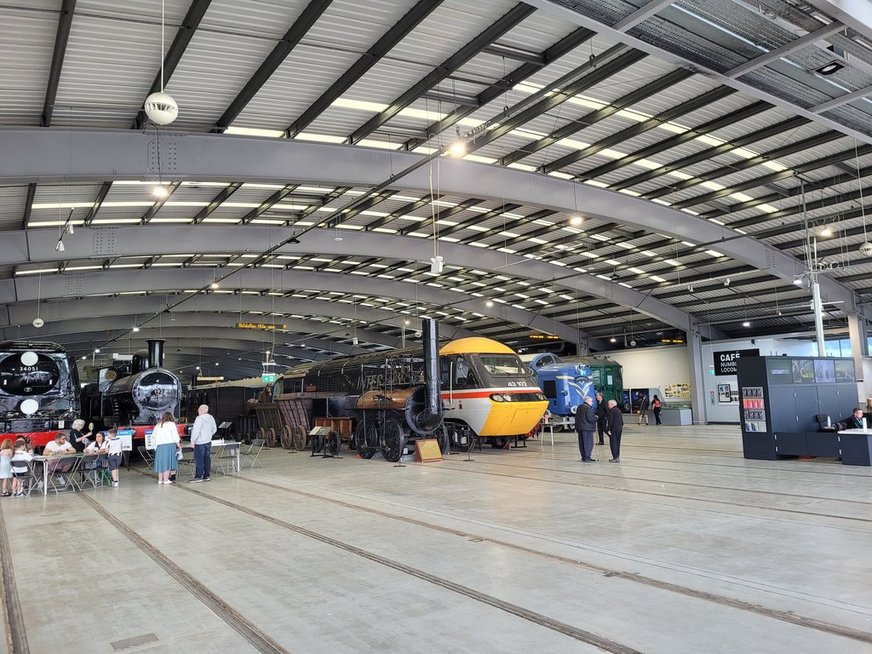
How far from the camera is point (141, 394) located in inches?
696

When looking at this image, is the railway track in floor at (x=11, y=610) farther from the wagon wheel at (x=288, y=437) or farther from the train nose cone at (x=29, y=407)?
the wagon wheel at (x=288, y=437)

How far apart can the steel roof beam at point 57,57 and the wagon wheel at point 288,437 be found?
1336 cm

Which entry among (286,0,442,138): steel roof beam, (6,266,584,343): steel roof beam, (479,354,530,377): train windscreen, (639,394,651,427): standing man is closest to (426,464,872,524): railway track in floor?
(479,354,530,377): train windscreen

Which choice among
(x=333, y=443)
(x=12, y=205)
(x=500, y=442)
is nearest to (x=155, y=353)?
(x=12, y=205)

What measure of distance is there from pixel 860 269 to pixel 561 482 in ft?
63.8

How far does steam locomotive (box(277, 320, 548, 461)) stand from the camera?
15.9 m

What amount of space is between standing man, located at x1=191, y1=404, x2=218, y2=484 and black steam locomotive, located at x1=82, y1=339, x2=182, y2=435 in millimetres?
5068

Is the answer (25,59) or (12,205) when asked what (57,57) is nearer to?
(25,59)

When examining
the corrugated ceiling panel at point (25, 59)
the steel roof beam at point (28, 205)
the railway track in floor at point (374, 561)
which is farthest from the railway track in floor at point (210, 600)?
the steel roof beam at point (28, 205)

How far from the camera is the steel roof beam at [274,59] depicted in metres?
9.59

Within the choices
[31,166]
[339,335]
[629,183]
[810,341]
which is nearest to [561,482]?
[629,183]

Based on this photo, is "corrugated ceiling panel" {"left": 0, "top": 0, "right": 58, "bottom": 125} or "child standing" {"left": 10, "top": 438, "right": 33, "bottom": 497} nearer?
"corrugated ceiling panel" {"left": 0, "top": 0, "right": 58, "bottom": 125}

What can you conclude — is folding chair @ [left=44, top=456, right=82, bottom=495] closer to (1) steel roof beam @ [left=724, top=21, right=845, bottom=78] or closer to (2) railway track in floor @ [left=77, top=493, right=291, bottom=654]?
(2) railway track in floor @ [left=77, top=493, right=291, bottom=654]

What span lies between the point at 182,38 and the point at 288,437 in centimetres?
1574
